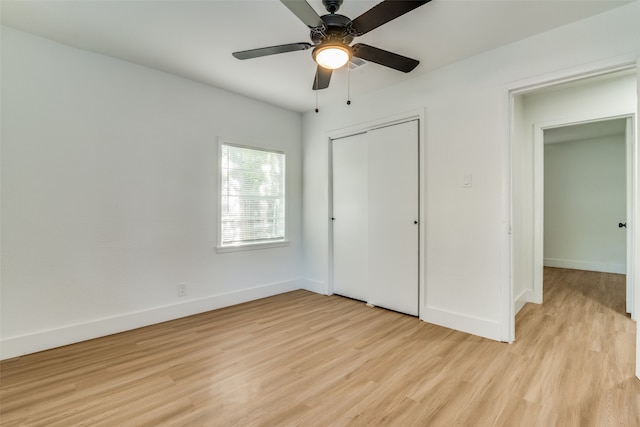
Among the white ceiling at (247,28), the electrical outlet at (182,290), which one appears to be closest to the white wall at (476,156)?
the white ceiling at (247,28)

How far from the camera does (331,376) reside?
209cm

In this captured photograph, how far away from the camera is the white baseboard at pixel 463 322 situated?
2.66 metres

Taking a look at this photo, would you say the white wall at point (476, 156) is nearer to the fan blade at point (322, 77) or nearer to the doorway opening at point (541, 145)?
the doorway opening at point (541, 145)

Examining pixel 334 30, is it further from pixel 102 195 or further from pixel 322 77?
pixel 102 195

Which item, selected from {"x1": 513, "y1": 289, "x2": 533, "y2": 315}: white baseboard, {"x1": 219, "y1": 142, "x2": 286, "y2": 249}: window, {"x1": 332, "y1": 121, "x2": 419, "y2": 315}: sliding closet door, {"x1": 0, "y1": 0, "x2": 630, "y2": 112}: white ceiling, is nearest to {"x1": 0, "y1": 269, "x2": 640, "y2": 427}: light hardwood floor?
{"x1": 513, "y1": 289, "x2": 533, "y2": 315}: white baseboard

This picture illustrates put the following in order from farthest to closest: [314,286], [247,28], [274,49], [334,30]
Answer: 1. [314,286]
2. [247,28]
3. [274,49]
4. [334,30]

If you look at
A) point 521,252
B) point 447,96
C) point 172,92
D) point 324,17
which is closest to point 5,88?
point 172,92

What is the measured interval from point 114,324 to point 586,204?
25.2 ft

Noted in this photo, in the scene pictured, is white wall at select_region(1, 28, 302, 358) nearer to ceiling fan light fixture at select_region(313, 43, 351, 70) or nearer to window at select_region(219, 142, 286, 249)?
window at select_region(219, 142, 286, 249)

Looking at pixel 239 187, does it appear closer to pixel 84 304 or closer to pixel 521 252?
pixel 84 304

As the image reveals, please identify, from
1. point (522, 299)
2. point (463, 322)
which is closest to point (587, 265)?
point (522, 299)

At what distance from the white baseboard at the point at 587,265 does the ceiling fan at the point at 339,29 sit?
5.96 metres

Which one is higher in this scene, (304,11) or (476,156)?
(304,11)

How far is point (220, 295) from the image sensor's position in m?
3.55
